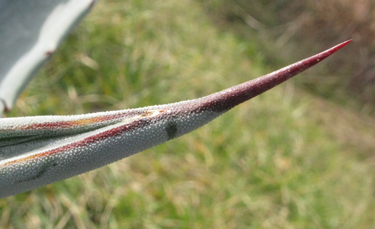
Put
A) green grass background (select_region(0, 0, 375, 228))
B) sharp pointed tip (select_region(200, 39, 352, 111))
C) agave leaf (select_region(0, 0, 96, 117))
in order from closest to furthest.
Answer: sharp pointed tip (select_region(200, 39, 352, 111))
agave leaf (select_region(0, 0, 96, 117))
green grass background (select_region(0, 0, 375, 228))

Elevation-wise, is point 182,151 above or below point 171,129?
above

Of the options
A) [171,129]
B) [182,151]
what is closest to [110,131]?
[171,129]

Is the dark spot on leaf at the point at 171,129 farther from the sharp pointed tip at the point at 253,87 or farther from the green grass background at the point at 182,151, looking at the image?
the green grass background at the point at 182,151

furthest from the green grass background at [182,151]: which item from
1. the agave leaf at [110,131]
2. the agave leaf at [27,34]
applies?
the agave leaf at [110,131]

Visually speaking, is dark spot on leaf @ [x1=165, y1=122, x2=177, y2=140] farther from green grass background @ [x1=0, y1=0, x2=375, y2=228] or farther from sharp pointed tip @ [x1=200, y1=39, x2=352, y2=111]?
green grass background @ [x1=0, y1=0, x2=375, y2=228]

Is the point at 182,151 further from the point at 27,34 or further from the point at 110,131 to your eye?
the point at 110,131

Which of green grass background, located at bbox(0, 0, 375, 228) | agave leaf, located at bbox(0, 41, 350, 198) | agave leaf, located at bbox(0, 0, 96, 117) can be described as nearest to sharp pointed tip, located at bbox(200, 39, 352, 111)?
agave leaf, located at bbox(0, 41, 350, 198)
